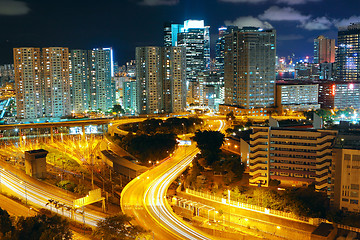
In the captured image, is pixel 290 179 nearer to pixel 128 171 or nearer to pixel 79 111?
pixel 128 171

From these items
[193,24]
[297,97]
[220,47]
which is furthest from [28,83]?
[220,47]

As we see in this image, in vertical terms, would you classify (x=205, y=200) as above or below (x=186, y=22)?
below

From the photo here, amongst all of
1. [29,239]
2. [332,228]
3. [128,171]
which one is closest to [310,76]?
[128,171]

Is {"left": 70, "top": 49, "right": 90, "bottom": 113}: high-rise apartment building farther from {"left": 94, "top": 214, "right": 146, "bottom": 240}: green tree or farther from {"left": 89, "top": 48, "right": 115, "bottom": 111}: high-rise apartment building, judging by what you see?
{"left": 94, "top": 214, "right": 146, "bottom": 240}: green tree

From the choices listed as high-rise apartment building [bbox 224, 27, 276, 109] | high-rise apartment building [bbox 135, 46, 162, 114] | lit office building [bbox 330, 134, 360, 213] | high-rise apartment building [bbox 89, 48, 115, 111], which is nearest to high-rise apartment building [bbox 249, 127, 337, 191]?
lit office building [bbox 330, 134, 360, 213]

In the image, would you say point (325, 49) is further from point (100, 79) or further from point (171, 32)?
point (100, 79)

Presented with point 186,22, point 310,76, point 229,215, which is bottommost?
point 229,215
